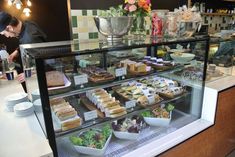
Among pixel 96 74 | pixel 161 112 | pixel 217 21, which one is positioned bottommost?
pixel 161 112

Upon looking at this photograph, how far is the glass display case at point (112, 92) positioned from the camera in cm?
113

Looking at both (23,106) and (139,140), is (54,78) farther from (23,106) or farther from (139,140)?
(139,140)

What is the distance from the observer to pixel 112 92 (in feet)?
5.74

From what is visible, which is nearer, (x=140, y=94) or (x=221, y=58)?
(x=140, y=94)

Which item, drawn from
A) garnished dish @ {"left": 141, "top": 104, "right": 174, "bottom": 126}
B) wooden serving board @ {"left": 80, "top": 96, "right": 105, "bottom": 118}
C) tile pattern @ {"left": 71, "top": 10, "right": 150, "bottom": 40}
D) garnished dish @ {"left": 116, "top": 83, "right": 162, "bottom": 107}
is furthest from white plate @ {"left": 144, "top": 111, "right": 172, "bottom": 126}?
tile pattern @ {"left": 71, "top": 10, "right": 150, "bottom": 40}

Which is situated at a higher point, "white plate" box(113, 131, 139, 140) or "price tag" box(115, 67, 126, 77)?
"price tag" box(115, 67, 126, 77)

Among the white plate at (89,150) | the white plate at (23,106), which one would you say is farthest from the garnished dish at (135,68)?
the white plate at (23,106)

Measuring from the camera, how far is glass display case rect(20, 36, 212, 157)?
1132 mm

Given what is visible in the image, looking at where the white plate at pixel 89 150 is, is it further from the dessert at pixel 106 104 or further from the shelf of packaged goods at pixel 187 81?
the shelf of packaged goods at pixel 187 81

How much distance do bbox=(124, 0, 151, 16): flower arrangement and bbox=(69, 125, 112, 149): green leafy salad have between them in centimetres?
90

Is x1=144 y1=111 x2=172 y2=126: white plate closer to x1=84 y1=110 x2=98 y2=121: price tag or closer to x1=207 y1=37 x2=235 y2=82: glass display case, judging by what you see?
x1=84 y1=110 x2=98 y2=121: price tag

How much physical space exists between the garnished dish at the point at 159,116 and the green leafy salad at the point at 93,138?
379 mm

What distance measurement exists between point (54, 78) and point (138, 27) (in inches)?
31.3

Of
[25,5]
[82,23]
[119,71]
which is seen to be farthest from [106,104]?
[25,5]
